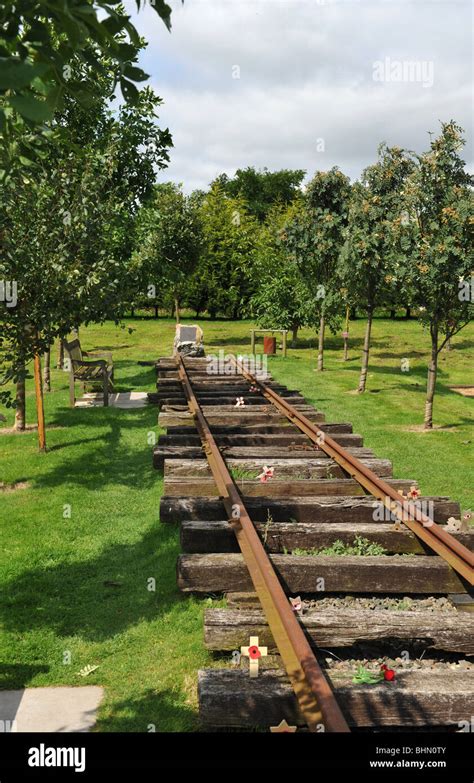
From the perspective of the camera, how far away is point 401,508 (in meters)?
6.89

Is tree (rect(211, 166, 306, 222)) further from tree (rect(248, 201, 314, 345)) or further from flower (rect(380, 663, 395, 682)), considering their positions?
flower (rect(380, 663, 395, 682))

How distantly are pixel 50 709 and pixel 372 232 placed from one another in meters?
16.2

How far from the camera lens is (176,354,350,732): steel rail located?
12.3 feet

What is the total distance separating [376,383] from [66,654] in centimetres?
1714

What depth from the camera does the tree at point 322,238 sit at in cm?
2302

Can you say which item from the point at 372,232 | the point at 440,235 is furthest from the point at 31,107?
the point at 372,232

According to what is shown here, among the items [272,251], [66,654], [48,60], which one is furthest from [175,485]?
[272,251]

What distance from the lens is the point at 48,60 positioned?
2.84m

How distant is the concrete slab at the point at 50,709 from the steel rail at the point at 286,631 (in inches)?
50.9

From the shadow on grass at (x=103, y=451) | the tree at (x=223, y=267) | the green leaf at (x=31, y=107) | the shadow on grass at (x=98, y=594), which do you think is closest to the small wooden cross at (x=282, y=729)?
the shadow on grass at (x=98, y=594)

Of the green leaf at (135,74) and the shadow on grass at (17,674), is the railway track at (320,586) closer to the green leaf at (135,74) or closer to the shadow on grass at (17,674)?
the shadow on grass at (17,674)

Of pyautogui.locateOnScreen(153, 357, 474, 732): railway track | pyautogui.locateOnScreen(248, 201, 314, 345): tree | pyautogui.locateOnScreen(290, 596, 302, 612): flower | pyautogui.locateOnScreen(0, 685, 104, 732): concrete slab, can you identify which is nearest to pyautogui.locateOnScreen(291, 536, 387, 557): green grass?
pyautogui.locateOnScreen(153, 357, 474, 732): railway track

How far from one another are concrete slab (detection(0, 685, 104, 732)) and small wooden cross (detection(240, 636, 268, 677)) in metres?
1.04

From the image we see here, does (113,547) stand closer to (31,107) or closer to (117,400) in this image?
(31,107)
